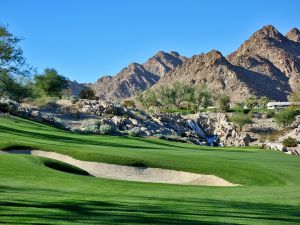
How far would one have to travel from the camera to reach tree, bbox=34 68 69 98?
107812mm

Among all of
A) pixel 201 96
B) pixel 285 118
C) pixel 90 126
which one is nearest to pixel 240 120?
pixel 285 118

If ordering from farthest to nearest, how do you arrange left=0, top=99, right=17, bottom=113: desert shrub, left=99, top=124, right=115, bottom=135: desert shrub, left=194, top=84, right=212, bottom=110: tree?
left=194, top=84, right=212, bottom=110: tree
left=0, top=99, right=17, bottom=113: desert shrub
left=99, top=124, right=115, bottom=135: desert shrub

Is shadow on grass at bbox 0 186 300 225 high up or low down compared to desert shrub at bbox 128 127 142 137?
down

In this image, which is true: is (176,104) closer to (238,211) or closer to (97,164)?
(97,164)

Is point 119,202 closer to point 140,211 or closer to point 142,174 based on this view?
point 140,211

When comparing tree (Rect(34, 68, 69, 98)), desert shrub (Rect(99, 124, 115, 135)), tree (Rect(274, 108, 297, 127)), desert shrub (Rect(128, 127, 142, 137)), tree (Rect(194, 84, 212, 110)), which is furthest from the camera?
tree (Rect(194, 84, 212, 110))

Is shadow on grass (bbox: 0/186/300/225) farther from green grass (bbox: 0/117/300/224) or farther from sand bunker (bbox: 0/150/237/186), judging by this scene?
sand bunker (bbox: 0/150/237/186)

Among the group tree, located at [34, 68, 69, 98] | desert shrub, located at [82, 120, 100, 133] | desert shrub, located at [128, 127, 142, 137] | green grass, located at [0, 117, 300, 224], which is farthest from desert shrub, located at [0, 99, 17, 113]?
tree, located at [34, 68, 69, 98]

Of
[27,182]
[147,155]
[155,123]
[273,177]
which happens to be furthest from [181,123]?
[27,182]

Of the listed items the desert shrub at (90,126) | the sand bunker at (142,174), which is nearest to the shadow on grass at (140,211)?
the sand bunker at (142,174)

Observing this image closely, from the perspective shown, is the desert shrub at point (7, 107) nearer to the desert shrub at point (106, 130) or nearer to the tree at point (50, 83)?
the desert shrub at point (106, 130)

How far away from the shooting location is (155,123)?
77250mm

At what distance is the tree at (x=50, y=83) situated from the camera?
354 ft

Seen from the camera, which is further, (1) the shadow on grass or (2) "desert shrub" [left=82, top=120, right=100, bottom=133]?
(2) "desert shrub" [left=82, top=120, right=100, bottom=133]
